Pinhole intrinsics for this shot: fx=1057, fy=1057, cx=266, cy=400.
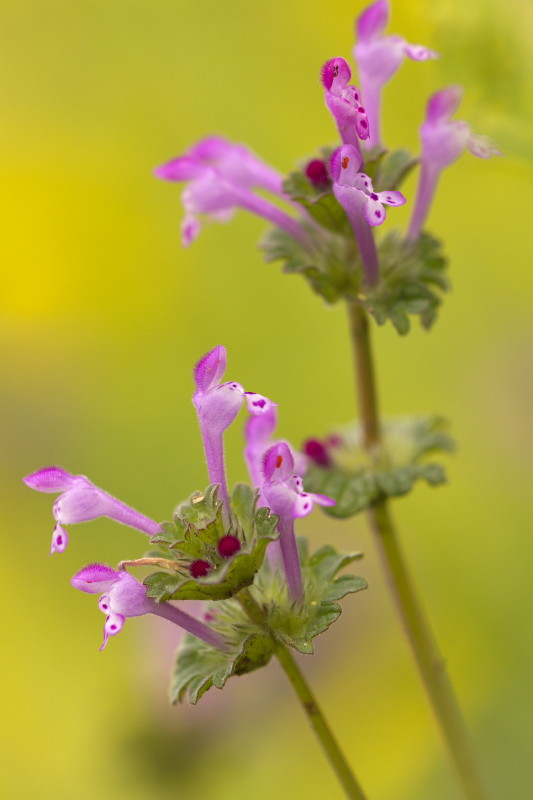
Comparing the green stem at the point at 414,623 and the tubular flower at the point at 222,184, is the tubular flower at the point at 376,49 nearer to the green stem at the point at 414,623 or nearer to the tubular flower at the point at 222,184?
the tubular flower at the point at 222,184

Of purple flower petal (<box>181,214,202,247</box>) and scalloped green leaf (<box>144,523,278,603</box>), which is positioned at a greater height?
purple flower petal (<box>181,214,202,247</box>)

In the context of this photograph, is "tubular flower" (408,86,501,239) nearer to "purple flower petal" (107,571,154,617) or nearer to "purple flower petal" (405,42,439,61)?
"purple flower petal" (405,42,439,61)

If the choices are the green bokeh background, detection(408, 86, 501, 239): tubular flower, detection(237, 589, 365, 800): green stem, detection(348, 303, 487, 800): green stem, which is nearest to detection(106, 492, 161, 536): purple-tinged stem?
detection(237, 589, 365, 800): green stem

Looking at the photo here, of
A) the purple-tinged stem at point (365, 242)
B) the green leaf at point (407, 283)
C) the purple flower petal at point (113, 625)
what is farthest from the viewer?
the green leaf at point (407, 283)

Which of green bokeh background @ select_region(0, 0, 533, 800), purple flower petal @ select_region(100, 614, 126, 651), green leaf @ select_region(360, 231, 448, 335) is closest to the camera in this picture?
purple flower petal @ select_region(100, 614, 126, 651)

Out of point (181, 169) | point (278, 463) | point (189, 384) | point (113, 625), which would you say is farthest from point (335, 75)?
point (189, 384)

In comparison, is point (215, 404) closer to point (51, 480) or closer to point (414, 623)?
point (51, 480)

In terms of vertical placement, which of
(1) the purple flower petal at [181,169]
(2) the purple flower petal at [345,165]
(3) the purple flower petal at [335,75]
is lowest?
(2) the purple flower petal at [345,165]

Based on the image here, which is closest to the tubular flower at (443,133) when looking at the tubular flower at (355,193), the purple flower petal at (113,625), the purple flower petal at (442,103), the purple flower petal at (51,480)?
the purple flower petal at (442,103)
